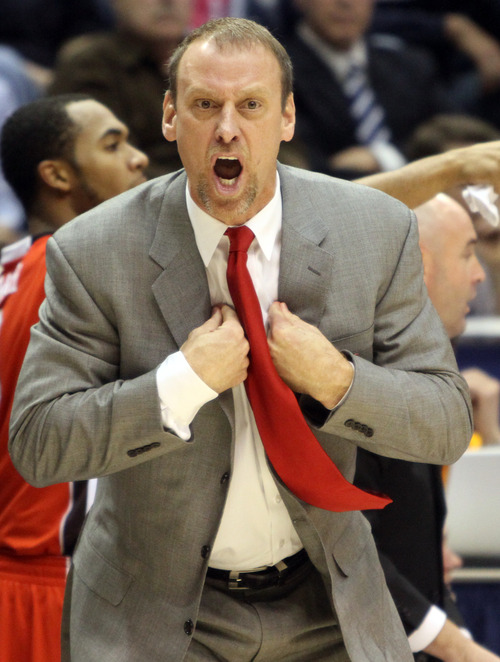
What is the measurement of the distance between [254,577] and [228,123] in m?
0.90

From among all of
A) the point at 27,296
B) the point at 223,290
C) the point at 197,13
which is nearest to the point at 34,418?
the point at 223,290

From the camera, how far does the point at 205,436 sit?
1943mm

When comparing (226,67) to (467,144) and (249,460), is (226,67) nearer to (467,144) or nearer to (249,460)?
(249,460)

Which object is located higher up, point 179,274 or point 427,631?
point 179,274

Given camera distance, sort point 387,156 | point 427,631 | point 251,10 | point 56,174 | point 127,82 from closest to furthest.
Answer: point 427,631 → point 56,174 → point 127,82 → point 387,156 → point 251,10

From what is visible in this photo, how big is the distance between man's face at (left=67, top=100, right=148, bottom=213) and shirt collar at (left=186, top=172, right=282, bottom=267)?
1.13m

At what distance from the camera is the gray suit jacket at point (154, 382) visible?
1851 millimetres

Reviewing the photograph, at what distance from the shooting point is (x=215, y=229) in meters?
1.99

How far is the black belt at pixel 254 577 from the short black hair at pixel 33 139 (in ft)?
5.10

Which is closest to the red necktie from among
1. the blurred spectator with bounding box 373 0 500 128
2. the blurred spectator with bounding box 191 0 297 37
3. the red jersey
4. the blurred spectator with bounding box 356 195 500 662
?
the blurred spectator with bounding box 356 195 500 662

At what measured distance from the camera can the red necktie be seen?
1.84m

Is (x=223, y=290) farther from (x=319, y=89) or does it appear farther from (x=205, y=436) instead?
(x=319, y=89)

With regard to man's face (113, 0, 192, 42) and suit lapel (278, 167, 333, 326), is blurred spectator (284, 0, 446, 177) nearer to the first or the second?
man's face (113, 0, 192, 42)

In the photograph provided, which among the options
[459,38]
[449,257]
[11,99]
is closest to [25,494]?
[449,257]
